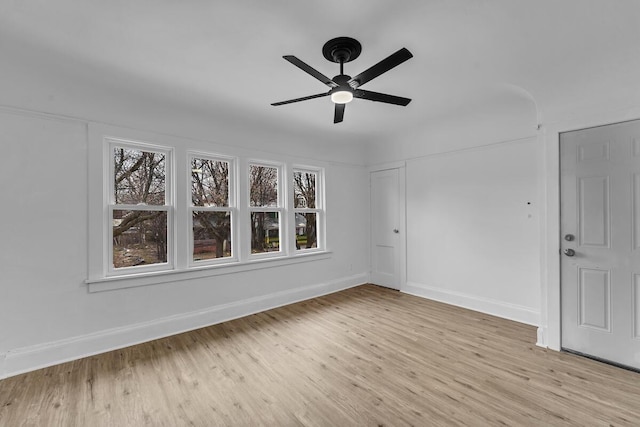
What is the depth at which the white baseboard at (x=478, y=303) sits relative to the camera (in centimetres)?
332

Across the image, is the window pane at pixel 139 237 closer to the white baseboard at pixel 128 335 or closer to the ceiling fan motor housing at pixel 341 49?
the white baseboard at pixel 128 335

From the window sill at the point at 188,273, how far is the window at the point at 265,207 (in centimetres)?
21

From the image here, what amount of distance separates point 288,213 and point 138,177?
198cm

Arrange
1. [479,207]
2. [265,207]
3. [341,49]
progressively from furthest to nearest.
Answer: [265,207] → [479,207] → [341,49]

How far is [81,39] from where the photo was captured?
2025mm

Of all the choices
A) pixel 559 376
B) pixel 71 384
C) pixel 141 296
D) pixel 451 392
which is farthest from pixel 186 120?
pixel 559 376

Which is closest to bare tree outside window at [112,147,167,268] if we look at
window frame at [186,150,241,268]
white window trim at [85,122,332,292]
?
white window trim at [85,122,332,292]

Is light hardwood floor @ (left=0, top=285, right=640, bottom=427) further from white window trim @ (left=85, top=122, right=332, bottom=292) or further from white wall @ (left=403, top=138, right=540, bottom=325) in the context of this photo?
white window trim @ (left=85, top=122, right=332, bottom=292)

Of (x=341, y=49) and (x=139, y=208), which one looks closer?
(x=341, y=49)

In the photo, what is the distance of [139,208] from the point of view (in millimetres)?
3033

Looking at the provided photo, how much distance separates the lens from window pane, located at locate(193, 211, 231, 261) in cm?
349

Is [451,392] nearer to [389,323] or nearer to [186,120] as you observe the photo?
[389,323]

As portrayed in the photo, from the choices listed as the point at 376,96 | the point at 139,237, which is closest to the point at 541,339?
the point at 376,96

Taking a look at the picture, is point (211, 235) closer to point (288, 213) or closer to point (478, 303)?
point (288, 213)
